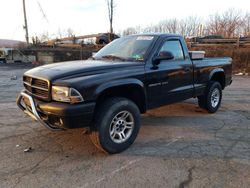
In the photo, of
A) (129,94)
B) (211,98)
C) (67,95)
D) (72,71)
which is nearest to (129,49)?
(129,94)

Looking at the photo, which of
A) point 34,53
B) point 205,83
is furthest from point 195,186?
point 34,53

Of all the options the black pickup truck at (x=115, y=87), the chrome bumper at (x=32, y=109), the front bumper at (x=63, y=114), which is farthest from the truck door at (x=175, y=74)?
the chrome bumper at (x=32, y=109)

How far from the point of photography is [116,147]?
3.63 meters

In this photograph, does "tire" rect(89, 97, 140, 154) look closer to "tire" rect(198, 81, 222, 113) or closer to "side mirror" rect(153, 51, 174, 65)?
"side mirror" rect(153, 51, 174, 65)

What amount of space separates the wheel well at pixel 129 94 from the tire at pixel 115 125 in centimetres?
11

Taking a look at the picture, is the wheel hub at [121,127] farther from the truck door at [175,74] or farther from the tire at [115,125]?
the truck door at [175,74]

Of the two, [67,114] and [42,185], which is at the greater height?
[67,114]

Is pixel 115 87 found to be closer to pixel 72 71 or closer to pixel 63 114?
pixel 72 71

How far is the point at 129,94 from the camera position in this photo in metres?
3.98

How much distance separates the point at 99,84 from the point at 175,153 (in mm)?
1619

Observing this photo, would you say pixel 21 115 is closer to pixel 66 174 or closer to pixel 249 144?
pixel 66 174

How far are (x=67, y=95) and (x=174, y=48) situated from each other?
259 cm

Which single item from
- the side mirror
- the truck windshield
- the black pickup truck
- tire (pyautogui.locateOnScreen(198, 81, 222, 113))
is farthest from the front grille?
tire (pyautogui.locateOnScreen(198, 81, 222, 113))

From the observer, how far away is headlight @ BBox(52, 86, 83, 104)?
3102 mm
